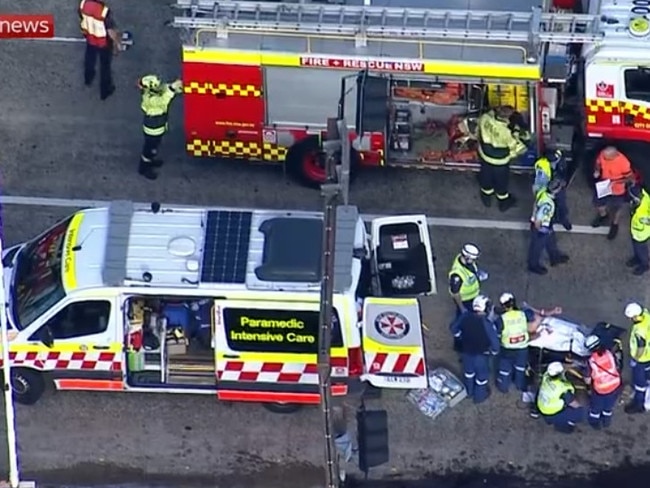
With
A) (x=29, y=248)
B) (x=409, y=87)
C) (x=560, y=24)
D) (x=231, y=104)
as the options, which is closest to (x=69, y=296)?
(x=29, y=248)

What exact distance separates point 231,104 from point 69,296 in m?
3.52

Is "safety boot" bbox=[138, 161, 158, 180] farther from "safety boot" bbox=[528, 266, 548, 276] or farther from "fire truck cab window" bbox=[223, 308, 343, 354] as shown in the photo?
"safety boot" bbox=[528, 266, 548, 276]

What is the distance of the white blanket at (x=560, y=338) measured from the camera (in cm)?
1602

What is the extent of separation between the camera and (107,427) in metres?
16.3

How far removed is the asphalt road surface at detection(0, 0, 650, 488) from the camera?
16.0m

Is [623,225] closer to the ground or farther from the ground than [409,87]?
closer to the ground

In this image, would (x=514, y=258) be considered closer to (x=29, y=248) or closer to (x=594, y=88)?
(x=594, y=88)

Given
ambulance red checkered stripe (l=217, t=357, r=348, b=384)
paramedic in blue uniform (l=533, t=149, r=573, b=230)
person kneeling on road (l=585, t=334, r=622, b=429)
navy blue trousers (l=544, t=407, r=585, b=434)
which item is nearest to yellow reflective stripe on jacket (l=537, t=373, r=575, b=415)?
navy blue trousers (l=544, t=407, r=585, b=434)

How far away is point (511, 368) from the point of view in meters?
16.2

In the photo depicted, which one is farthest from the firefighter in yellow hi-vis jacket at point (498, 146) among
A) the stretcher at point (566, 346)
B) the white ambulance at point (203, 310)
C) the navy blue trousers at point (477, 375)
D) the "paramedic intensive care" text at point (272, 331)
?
the "paramedic intensive care" text at point (272, 331)

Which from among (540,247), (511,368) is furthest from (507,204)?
(511,368)

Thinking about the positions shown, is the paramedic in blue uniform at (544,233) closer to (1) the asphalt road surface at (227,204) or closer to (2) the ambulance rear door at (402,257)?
(1) the asphalt road surface at (227,204)

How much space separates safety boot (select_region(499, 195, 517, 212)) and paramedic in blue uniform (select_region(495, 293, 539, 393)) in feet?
7.42

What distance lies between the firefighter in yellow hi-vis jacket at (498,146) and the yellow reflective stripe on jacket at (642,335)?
9.11 ft
